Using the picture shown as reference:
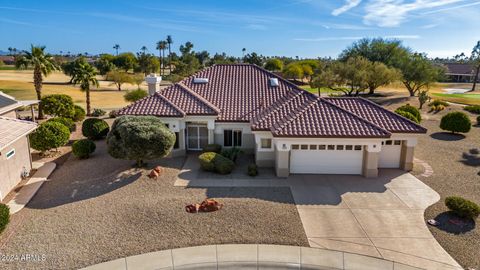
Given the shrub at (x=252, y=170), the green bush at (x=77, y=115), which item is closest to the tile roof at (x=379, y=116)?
the shrub at (x=252, y=170)

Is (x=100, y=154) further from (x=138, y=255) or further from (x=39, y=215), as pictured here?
(x=138, y=255)

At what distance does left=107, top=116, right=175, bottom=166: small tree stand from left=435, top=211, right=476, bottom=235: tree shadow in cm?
1371

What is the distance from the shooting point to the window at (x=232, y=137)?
24.1m

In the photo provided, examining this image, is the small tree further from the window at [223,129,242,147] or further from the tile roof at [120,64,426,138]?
the window at [223,129,242,147]


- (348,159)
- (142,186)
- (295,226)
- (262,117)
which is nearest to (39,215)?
(142,186)

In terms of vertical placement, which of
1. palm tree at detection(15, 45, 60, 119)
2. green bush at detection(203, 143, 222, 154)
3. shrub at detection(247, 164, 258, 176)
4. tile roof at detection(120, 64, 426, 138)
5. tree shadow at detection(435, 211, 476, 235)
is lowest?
tree shadow at detection(435, 211, 476, 235)

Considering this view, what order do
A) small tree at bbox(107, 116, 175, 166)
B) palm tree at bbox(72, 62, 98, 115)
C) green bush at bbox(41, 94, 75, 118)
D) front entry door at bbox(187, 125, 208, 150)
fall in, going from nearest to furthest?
1. small tree at bbox(107, 116, 175, 166)
2. front entry door at bbox(187, 125, 208, 150)
3. green bush at bbox(41, 94, 75, 118)
4. palm tree at bbox(72, 62, 98, 115)

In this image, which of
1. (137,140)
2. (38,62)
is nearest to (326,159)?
(137,140)

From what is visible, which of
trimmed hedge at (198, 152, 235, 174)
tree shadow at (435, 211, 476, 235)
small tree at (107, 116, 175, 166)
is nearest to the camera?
tree shadow at (435, 211, 476, 235)

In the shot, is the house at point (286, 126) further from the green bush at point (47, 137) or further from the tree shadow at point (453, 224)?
the tree shadow at point (453, 224)

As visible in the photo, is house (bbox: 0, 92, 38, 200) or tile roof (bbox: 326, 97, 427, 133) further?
tile roof (bbox: 326, 97, 427, 133)

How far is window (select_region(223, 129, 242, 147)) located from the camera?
24.1 meters

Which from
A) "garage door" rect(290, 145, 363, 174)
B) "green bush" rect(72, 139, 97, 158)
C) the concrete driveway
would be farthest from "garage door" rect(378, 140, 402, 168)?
"green bush" rect(72, 139, 97, 158)

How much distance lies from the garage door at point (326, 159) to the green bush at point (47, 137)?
624 inches
